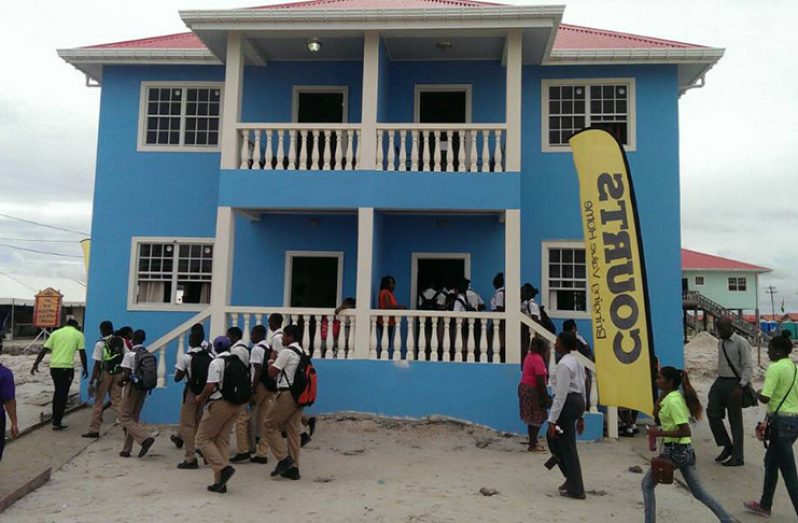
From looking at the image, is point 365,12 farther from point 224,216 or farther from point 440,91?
point 224,216

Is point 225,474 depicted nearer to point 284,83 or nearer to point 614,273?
point 614,273

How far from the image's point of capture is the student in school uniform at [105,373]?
8.91 meters

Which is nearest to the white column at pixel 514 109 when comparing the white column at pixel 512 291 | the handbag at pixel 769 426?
the white column at pixel 512 291

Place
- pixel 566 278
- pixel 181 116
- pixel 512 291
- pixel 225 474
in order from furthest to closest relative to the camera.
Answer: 1. pixel 181 116
2. pixel 566 278
3. pixel 512 291
4. pixel 225 474

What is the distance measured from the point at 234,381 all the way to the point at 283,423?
31.6 inches

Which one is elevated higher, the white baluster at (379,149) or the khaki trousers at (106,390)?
the white baluster at (379,149)

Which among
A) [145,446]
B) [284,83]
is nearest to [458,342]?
[145,446]

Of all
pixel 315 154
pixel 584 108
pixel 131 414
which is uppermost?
pixel 584 108

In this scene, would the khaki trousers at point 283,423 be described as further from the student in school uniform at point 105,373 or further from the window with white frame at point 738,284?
the window with white frame at point 738,284

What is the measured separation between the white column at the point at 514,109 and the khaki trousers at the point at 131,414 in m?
6.41

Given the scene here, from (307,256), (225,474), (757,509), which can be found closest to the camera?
(757,509)

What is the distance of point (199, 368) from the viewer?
714 centimetres

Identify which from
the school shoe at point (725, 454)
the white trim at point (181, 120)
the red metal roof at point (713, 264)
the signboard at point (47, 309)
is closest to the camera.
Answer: the school shoe at point (725, 454)

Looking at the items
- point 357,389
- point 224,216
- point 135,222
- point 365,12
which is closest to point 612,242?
point 357,389
